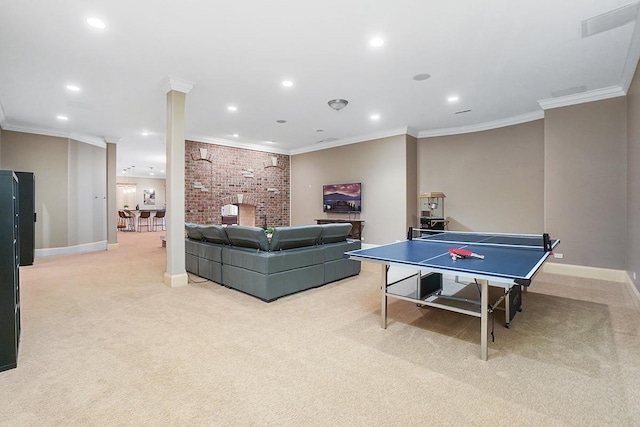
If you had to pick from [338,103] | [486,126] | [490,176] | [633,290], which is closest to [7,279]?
[338,103]

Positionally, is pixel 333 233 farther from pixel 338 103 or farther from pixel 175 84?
pixel 175 84

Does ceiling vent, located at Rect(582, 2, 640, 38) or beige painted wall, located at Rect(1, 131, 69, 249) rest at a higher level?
ceiling vent, located at Rect(582, 2, 640, 38)

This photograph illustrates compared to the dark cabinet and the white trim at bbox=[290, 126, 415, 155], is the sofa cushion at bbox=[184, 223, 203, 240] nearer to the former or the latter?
the dark cabinet

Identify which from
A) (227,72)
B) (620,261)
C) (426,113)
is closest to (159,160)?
(227,72)

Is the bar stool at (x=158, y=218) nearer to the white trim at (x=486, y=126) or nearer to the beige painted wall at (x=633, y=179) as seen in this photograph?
the white trim at (x=486, y=126)

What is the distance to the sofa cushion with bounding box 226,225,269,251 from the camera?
395 cm

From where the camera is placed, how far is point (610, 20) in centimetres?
316

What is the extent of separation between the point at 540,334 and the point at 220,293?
3686 millimetres

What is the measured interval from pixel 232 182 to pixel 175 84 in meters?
4.50

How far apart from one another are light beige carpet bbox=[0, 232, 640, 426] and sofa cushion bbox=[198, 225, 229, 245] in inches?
34.9

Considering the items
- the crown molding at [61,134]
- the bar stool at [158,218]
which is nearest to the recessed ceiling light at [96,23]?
the crown molding at [61,134]

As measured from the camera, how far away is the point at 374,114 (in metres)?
6.37

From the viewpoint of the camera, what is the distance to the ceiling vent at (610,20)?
3.01 m

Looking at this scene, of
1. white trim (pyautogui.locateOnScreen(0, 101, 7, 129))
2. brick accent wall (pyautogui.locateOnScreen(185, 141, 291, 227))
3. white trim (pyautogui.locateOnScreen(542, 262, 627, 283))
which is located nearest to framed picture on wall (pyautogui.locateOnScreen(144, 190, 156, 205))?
white trim (pyautogui.locateOnScreen(0, 101, 7, 129))
